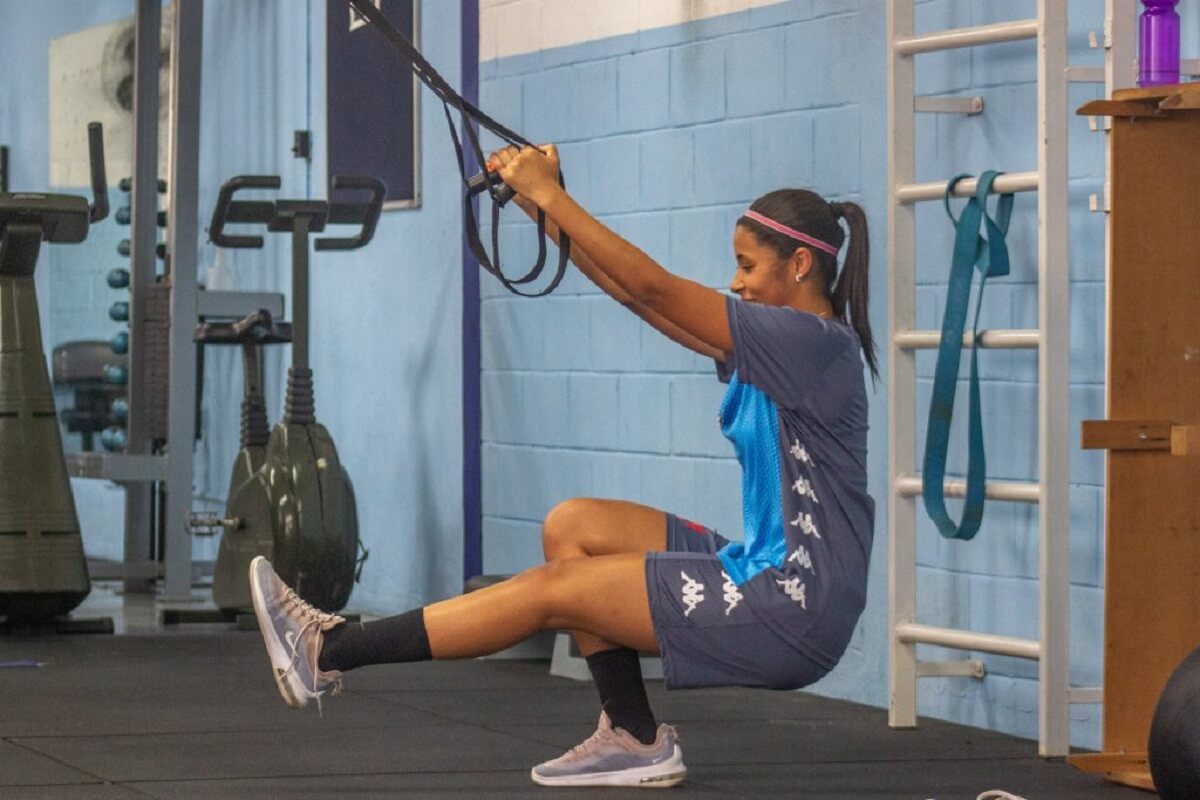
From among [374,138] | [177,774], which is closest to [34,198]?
[374,138]

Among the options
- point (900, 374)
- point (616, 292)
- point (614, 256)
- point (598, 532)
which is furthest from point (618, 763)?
point (900, 374)

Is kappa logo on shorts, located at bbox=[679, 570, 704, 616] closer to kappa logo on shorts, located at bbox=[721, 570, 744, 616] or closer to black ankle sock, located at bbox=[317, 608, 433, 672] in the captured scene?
kappa logo on shorts, located at bbox=[721, 570, 744, 616]

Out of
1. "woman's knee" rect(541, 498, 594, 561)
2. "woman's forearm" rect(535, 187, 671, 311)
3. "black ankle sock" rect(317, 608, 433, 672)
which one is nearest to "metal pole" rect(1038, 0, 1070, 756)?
"woman's knee" rect(541, 498, 594, 561)

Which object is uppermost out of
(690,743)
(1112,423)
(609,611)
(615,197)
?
(615,197)

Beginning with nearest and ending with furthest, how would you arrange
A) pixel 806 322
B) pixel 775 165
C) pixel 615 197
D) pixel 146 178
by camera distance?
1. pixel 806 322
2. pixel 775 165
3. pixel 615 197
4. pixel 146 178

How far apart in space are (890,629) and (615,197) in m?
1.60

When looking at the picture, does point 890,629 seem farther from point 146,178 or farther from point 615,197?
point 146,178

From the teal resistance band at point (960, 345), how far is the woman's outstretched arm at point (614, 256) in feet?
3.63

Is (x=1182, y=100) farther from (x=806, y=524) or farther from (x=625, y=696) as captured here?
(x=625, y=696)

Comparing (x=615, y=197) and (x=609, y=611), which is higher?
(x=615, y=197)

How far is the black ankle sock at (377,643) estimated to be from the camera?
3.15m

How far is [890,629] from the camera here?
4227 mm

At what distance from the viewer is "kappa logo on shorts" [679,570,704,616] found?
3.15 m

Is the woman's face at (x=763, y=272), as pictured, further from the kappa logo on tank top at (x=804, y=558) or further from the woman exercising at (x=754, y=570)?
the kappa logo on tank top at (x=804, y=558)
